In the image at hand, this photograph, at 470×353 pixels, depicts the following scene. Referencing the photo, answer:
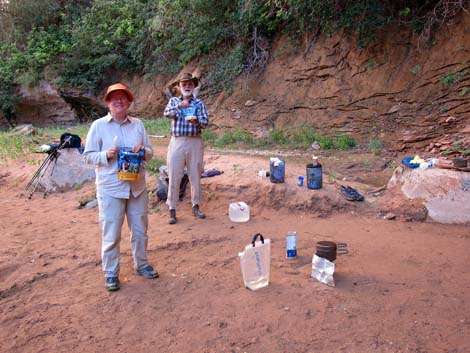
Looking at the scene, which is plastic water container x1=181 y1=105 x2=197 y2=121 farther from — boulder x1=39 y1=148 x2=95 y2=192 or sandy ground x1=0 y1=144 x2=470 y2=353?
boulder x1=39 y1=148 x2=95 y2=192

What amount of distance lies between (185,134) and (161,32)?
10.4 meters

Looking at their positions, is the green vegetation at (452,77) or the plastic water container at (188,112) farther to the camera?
the green vegetation at (452,77)

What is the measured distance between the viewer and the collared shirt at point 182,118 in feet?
17.1

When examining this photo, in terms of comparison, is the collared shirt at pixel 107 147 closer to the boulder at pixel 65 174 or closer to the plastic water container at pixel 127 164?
the plastic water container at pixel 127 164

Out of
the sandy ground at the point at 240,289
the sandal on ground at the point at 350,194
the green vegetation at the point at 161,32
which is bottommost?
the sandy ground at the point at 240,289

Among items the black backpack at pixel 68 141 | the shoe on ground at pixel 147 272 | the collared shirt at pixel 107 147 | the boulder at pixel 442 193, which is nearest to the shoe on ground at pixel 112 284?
the shoe on ground at pixel 147 272

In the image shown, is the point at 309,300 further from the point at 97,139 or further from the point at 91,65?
the point at 91,65

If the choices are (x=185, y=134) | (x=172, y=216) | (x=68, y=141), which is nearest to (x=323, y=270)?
(x=172, y=216)

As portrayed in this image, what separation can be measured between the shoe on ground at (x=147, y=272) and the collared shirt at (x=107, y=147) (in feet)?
2.27

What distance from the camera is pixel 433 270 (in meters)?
3.96

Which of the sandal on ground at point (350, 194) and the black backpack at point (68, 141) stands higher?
the black backpack at point (68, 141)

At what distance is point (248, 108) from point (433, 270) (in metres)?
8.74

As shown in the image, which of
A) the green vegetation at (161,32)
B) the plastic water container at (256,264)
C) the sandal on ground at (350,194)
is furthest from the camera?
the green vegetation at (161,32)

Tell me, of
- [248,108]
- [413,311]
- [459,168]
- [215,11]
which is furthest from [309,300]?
[215,11]
